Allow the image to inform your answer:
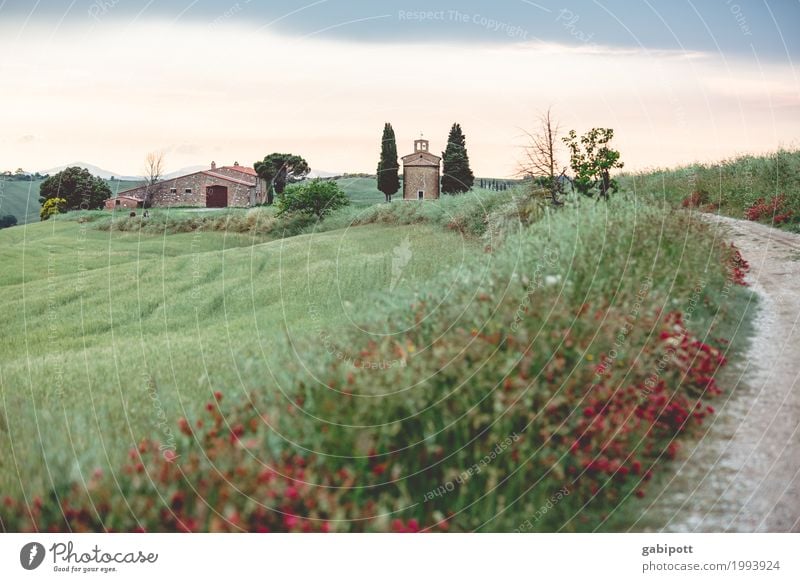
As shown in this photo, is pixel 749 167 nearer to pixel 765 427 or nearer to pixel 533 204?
pixel 533 204

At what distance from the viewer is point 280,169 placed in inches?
279

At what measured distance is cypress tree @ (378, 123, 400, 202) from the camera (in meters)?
6.73

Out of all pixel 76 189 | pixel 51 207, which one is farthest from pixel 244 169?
pixel 51 207

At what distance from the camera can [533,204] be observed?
788cm

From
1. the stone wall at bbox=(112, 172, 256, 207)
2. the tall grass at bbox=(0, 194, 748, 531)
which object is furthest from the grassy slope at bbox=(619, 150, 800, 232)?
the stone wall at bbox=(112, 172, 256, 207)

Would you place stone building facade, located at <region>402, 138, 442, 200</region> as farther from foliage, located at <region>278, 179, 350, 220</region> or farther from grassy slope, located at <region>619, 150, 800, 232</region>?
grassy slope, located at <region>619, 150, 800, 232</region>

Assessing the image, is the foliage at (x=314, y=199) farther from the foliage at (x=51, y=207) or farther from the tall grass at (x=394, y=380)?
the foliage at (x=51, y=207)

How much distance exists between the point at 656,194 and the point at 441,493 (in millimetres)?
5258

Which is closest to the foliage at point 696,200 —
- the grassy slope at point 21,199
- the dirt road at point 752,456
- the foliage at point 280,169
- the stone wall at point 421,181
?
the dirt road at point 752,456

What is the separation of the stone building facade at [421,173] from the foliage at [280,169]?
1.01 metres

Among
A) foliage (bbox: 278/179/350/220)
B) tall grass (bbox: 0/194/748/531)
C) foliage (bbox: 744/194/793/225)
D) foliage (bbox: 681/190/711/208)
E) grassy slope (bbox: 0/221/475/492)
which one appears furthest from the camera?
foliage (bbox: 681/190/711/208)

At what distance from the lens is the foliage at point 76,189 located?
6.85 meters

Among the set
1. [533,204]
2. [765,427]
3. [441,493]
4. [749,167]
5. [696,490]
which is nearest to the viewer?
[441,493]

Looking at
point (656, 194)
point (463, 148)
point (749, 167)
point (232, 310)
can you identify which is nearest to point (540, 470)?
point (463, 148)
